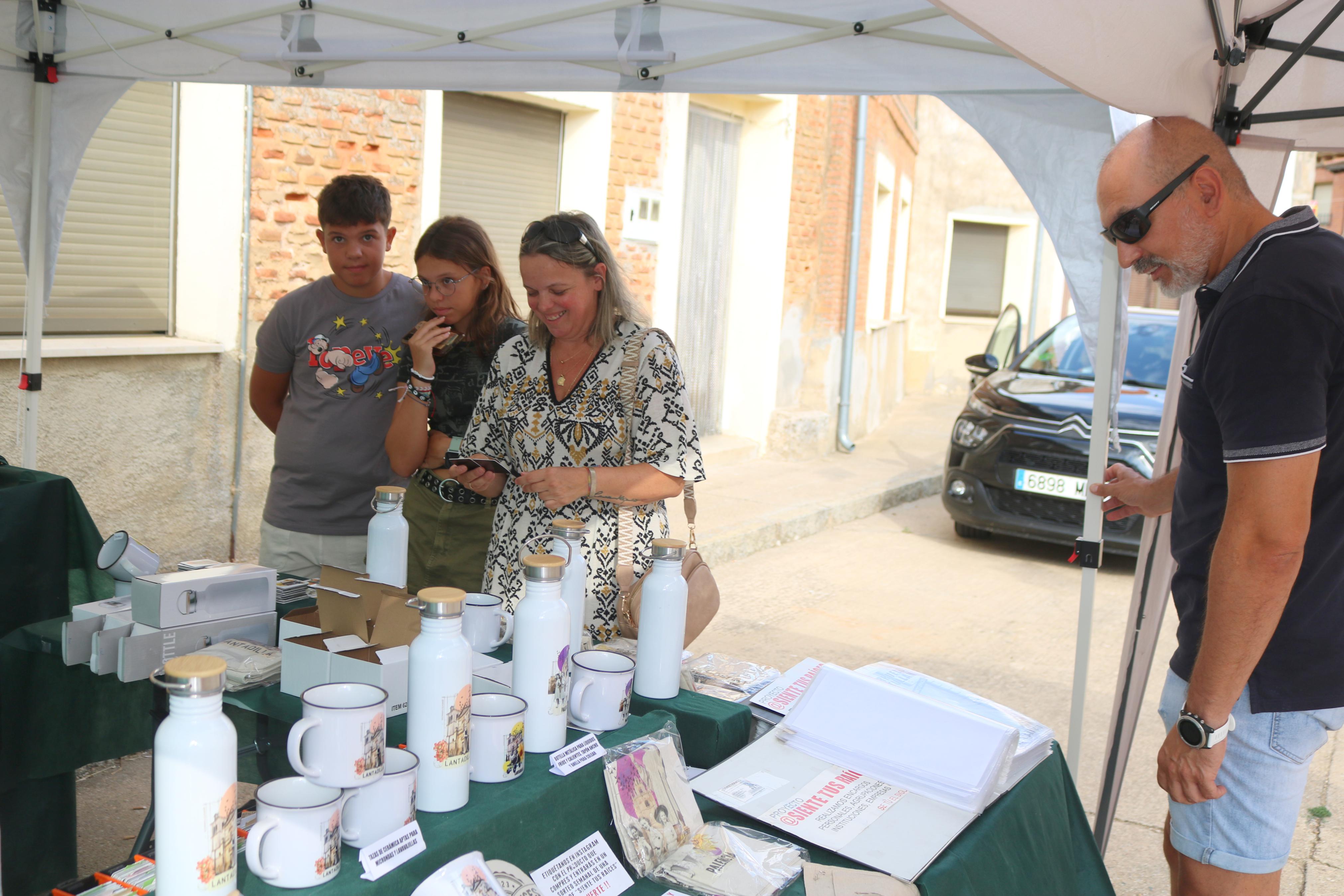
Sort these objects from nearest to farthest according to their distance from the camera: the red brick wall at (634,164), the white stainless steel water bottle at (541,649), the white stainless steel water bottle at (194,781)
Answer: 1. the white stainless steel water bottle at (194,781)
2. the white stainless steel water bottle at (541,649)
3. the red brick wall at (634,164)

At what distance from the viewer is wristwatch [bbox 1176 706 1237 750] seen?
179 centimetres

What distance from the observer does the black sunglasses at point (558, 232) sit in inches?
99.7

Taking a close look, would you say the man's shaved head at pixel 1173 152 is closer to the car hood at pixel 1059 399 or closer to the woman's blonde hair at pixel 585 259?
the woman's blonde hair at pixel 585 259

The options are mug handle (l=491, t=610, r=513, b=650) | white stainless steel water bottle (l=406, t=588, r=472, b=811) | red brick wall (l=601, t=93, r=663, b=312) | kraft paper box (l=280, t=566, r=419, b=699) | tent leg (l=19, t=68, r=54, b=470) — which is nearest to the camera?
white stainless steel water bottle (l=406, t=588, r=472, b=811)

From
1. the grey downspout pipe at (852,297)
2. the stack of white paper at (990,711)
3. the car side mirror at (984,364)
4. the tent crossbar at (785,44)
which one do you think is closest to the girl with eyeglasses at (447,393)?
the tent crossbar at (785,44)

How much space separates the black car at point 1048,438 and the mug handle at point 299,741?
17.9ft

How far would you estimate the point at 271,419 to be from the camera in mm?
3414

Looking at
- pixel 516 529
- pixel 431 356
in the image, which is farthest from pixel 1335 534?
pixel 431 356

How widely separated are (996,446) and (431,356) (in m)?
4.64

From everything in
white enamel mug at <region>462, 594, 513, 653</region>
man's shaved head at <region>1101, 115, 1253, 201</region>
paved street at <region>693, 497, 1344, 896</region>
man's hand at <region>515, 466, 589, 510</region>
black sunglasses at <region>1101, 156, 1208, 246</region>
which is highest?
man's shaved head at <region>1101, 115, 1253, 201</region>

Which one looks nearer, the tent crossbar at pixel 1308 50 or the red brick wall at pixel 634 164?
the tent crossbar at pixel 1308 50

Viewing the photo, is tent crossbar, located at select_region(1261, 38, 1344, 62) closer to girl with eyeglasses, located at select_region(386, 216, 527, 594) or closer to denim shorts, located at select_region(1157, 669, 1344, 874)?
denim shorts, located at select_region(1157, 669, 1344, 874)

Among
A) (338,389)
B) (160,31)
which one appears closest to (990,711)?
(338,389)

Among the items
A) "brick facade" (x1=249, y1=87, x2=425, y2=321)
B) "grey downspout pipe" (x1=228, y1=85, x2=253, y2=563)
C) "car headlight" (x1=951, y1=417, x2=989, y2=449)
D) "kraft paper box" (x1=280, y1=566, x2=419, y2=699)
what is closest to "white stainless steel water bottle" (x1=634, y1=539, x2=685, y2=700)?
"kraft paper box" (x1=280, y1=566, x2=419, y2=699)
